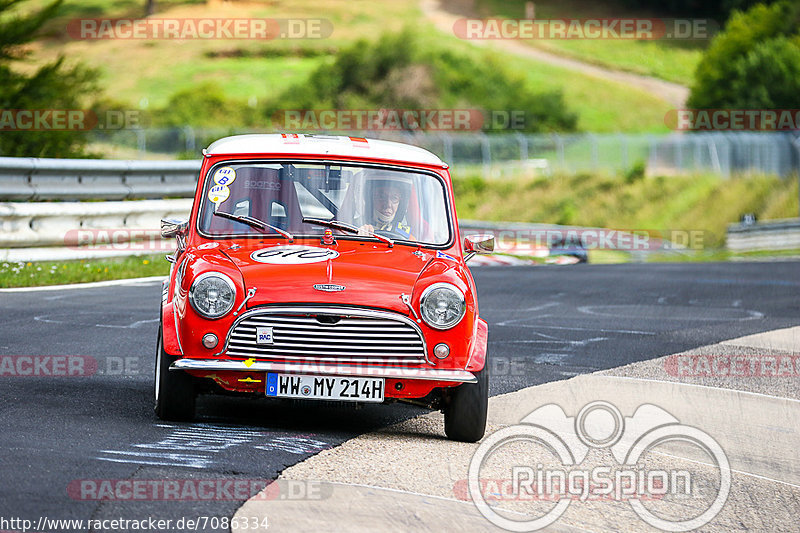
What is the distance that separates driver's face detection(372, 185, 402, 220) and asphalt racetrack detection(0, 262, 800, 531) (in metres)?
1.32

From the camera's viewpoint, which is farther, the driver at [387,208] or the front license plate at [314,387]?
the driver at [387,208]

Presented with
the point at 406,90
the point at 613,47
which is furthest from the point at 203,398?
the point at 613,47

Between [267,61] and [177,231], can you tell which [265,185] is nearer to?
[177,231]

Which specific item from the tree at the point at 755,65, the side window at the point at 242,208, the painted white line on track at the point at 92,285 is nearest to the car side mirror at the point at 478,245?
the side window at the point at 242,208

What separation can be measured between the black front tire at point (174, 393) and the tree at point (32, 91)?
14.1m

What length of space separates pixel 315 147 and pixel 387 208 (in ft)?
2.10

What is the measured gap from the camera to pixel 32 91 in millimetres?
22203

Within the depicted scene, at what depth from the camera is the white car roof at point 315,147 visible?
8.12 meters

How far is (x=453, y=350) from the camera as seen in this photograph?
282 inches

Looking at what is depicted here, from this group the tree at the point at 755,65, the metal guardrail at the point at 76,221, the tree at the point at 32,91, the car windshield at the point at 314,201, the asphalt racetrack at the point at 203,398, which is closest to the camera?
the asphalt racetrack at the point at 203,398

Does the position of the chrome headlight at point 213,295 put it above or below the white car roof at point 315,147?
below

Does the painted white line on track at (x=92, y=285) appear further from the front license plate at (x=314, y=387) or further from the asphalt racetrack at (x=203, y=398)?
the front license plate at (x=314, y=387)

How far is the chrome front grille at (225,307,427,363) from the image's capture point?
22.8 feet

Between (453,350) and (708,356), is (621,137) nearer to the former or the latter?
(708,356)
